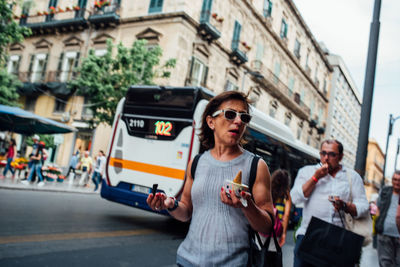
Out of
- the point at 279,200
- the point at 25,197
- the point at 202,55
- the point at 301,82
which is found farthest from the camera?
the point at 301,82

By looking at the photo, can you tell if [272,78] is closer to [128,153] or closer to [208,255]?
[128,153]

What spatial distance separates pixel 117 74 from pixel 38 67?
11701 millimetres

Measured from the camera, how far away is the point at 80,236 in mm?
5949

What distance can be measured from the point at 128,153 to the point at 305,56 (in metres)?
34.3

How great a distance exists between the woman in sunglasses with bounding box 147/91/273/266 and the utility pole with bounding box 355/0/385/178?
14.8 ft

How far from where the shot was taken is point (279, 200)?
5.30m

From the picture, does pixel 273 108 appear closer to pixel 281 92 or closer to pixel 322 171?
pixel 281 92

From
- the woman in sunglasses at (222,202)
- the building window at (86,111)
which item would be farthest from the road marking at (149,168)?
the building window at (86,111)

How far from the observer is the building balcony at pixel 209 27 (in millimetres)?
21062

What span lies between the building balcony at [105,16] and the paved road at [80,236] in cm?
1541

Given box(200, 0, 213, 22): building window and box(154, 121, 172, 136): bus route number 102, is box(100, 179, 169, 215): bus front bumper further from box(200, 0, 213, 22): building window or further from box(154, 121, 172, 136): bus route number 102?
box(200, 0, 213, 22): building window

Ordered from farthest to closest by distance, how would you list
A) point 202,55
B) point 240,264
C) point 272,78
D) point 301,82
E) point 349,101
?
point 349,101
point 301,82
point 272,78
point 202,55
point 240,264

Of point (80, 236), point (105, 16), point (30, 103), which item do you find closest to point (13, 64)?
point (30, 103)

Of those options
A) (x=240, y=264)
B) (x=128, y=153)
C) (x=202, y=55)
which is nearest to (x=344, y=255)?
(x=240, y=264)
